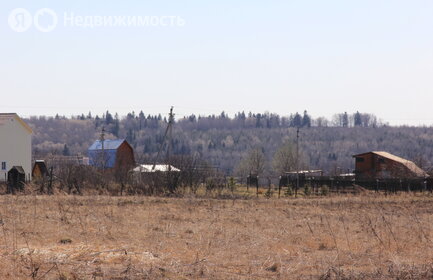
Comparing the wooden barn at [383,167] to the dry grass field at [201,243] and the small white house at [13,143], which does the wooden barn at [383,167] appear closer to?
the small white house at [13,143]

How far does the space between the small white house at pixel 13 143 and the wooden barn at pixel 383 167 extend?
2862 cm

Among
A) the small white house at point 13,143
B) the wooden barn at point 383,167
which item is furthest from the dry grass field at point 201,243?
the wooden barn at point 383,167

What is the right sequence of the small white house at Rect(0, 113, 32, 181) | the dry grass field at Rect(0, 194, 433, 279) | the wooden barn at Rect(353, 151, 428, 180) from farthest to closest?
the wooden barn at Rect(353, 151, 428, 180) → the small white house at Rect(0, 113, 32, 181) → the dry grass field at Rect(0, 194, 433, 279)

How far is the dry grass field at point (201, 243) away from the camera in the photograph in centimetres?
1006

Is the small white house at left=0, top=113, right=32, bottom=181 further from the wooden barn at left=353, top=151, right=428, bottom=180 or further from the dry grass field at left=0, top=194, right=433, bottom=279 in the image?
the dry grass field at left=0, top=194, right=433, bottom=279

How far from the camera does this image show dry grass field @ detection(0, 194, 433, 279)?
10062 millimetres

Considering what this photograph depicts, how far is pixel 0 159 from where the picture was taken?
53.1 m

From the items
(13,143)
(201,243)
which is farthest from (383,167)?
(201,243)

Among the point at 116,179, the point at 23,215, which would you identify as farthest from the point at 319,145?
the point at 23,215

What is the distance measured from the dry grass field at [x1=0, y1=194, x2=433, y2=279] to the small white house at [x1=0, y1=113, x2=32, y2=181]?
30580mm

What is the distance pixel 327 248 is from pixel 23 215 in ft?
31.3

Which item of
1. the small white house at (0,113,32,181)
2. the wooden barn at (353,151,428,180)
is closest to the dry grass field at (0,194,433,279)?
the small white house at (0,113,32,181)

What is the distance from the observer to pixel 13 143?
179 ft

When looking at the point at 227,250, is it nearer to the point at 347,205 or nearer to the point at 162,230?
the point at 162,230
